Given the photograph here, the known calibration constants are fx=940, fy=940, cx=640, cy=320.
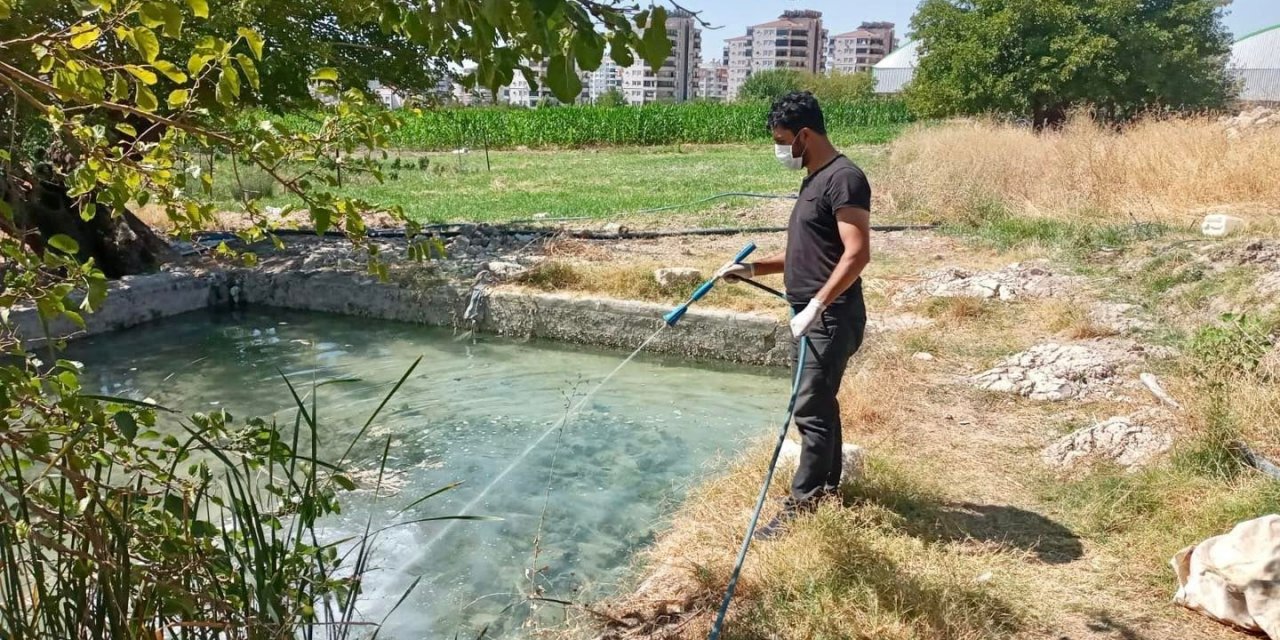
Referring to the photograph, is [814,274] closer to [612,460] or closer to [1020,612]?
[1020,612]

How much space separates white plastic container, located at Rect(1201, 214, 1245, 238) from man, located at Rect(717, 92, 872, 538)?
7.13 metres

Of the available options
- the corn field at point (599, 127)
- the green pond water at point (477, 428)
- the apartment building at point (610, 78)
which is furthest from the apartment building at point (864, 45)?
the green pond water at point (477, 428)

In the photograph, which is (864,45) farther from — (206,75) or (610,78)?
(206,75)

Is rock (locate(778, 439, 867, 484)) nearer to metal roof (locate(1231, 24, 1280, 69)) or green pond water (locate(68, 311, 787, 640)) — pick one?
green pond water (locate(68, 311, 787, 640))

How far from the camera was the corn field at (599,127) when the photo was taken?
94.0ft

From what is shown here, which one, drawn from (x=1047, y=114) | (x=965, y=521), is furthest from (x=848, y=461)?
(x=1047, y=114)

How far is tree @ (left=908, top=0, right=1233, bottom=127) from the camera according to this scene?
20984 millimetres

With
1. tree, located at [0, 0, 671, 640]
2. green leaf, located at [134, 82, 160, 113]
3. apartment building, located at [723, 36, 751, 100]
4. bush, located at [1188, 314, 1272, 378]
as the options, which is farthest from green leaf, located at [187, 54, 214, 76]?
apartment building, located at [723, 36, 751, 100]

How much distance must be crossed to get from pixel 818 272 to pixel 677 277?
436cm

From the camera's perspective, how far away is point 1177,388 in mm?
4703

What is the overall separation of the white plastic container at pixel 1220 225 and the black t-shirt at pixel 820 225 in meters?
7.15

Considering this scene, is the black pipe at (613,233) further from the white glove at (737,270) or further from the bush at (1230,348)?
the white glove at (737,270)

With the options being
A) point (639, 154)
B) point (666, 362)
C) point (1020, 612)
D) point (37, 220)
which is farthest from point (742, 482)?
point (639, 154)

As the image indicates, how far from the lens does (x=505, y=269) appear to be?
8.69 m
